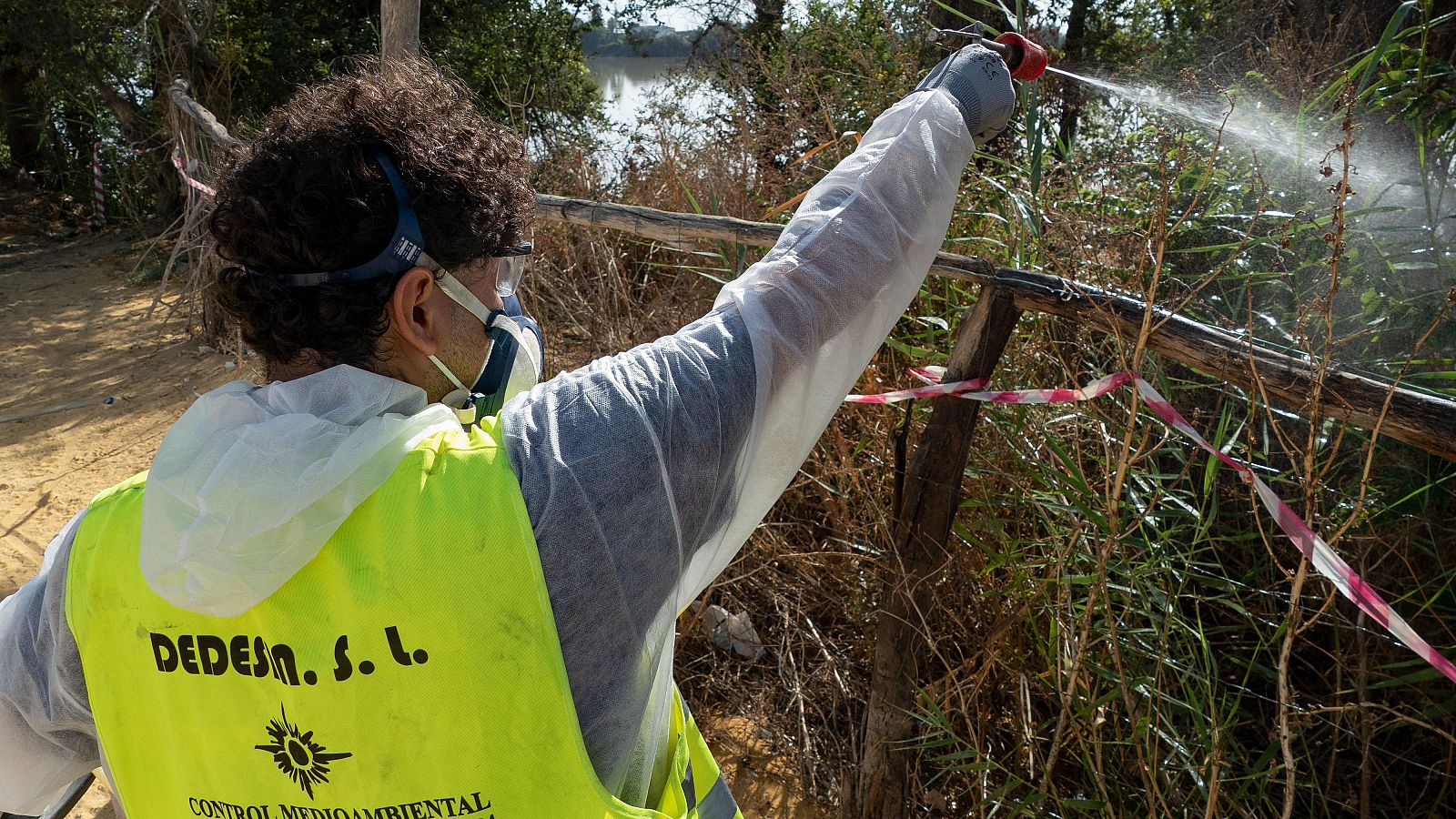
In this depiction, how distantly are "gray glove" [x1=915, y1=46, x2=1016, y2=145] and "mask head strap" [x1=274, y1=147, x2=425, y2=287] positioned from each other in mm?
752

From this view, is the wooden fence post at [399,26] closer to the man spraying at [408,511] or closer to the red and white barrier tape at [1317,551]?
the man spraying at [408,511]

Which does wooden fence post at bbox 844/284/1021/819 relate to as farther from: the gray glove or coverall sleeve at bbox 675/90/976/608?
coverall sleeve at bbox 675/90/976/608

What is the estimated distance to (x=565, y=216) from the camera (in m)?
3.30

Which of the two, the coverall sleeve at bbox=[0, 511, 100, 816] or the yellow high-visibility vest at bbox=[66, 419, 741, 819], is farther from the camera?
the coverall sleeve at bbox=[0, 511, 100, 816]

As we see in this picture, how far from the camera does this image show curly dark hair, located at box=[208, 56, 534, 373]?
3.72 feet

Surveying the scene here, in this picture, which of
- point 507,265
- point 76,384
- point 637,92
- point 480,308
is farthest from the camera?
point 637,92

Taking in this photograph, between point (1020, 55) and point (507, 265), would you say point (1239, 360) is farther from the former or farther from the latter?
point (507, 265)

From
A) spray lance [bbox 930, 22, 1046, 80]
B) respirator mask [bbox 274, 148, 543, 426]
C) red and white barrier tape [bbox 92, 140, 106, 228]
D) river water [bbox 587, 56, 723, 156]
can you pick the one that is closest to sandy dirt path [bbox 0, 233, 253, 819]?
red and white barrier tape [bbox 92, 140, 106, 228]

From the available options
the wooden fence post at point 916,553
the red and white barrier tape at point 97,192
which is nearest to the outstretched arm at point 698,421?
the wooden fence post at point 916,553

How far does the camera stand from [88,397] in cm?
675

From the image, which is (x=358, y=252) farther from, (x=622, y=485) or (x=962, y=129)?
(x=962, y=129)

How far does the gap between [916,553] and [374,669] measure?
1.54 metres

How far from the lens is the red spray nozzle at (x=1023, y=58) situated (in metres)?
1.62

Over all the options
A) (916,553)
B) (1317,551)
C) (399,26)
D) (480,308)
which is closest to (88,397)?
(399,26)
